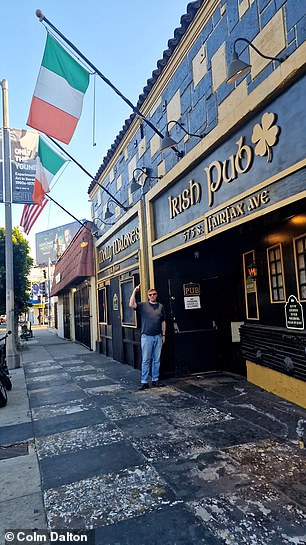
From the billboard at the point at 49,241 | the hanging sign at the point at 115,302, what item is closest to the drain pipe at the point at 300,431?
the hanging sign at the point at 115,302

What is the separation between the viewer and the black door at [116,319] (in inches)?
388

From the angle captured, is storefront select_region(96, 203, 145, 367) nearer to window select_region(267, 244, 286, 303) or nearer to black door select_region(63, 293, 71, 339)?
window select_region(267, 244, 286, 303)

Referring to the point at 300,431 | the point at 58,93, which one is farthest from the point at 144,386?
the point at 58,93

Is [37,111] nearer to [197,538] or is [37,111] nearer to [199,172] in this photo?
[199,172]

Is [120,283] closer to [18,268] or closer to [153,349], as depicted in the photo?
[153,349]

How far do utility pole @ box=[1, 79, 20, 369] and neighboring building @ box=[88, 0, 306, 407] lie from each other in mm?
3025

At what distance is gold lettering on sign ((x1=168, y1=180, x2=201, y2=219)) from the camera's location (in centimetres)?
549

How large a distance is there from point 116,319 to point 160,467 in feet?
23.0

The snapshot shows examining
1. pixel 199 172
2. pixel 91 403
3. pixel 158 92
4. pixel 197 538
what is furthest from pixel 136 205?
pixel 197 538

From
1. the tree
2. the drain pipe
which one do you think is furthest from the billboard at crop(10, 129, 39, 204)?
the drain pipe

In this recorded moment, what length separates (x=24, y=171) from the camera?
11117 millimetres

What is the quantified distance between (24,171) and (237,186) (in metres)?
8.55

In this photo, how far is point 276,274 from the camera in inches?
216

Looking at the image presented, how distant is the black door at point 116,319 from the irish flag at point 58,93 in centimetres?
433
